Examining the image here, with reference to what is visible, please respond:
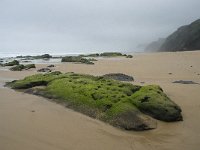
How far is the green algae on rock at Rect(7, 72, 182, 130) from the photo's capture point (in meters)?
7.80

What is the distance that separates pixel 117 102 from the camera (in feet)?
27.8

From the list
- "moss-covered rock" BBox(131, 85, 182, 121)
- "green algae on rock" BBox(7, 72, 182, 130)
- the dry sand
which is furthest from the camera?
"moss-covered rock" BBox(131, 85, 182, 121)

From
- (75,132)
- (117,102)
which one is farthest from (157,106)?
(75,132)

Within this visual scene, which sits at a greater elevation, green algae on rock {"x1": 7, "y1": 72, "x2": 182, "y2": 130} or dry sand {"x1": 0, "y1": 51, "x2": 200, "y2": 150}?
green algae on rock {"x1": 7, "y1": 72, "x2": 182, "y2": 130}

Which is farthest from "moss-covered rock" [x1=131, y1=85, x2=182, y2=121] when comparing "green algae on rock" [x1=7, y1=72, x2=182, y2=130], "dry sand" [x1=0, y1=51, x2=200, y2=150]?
"dry sand" [x1=0, y1=51, x2=200, y2=150]

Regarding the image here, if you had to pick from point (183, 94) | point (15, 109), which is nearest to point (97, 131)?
point (15, 109)

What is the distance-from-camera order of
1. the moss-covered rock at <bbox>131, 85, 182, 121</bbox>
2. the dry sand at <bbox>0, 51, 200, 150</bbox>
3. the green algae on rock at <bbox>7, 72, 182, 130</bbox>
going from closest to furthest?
the dry sand at <bbox>0, 51, 200, 150</bbox>
the green algae on rock at <bbox>7, 72, 182, 130</bbox>
the moss-covered rock at <bbox>131, 85, 182, 121</bbox>

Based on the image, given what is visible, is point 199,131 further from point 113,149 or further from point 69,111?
point 69,111

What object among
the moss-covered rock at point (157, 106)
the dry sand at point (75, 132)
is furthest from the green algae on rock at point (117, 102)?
the dry sand at point (75, 132)

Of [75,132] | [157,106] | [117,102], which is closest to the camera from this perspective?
[75,132]

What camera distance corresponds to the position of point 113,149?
20.1 ft

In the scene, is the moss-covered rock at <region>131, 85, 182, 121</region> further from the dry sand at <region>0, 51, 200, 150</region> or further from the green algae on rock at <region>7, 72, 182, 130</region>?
the dry sand at <region>0, 51, 200, 150</region>

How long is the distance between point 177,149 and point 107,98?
3022mm

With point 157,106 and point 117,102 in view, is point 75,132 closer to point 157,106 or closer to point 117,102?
point 117,102
